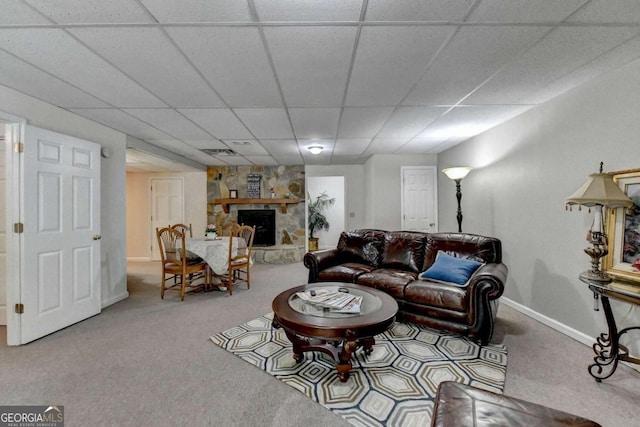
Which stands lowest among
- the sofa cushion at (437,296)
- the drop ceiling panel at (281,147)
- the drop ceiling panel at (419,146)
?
the sofa cushion at (437,296)

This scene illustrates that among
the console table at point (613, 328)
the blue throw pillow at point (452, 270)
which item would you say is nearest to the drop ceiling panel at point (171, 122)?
the blue throw pillow at point (452, 270)

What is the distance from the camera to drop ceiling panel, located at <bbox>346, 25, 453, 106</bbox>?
1648mm

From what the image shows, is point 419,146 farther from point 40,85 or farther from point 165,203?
point 165,203

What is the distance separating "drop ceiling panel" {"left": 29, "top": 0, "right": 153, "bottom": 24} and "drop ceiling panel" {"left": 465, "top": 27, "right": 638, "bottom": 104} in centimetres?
258

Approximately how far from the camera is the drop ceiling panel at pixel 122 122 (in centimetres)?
291

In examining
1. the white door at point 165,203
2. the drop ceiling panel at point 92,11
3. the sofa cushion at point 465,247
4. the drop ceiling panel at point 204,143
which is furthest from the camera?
the white door at point 165,203

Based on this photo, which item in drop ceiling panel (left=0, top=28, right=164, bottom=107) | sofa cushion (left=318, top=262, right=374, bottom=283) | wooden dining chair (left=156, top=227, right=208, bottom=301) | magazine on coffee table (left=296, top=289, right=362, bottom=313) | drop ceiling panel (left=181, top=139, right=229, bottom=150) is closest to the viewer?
drop ceiling panel (left=0, top=28, right=164, bottom=107)

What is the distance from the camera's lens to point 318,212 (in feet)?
26.8

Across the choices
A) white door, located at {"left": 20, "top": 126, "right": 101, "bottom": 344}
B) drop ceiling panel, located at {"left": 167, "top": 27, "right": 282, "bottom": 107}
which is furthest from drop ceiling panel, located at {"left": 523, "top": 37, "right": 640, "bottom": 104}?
white door, located at {"left": 20, "top": 126, "right": 101, "bottom": 344}

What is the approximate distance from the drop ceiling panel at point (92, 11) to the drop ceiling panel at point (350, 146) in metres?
2.96

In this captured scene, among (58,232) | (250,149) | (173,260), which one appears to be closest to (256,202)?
(250,149)

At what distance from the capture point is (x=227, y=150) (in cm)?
471

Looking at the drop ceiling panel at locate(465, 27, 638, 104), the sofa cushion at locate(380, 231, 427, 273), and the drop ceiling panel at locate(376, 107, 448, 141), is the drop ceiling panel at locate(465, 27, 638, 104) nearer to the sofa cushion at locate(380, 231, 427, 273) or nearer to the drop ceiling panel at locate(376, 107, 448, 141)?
the drop ceiling panel at locate(376, 107, 448, 141)

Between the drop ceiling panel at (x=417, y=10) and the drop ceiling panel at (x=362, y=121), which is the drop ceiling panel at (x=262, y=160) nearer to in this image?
the drop ceiling panel at (x=362, y=121)
